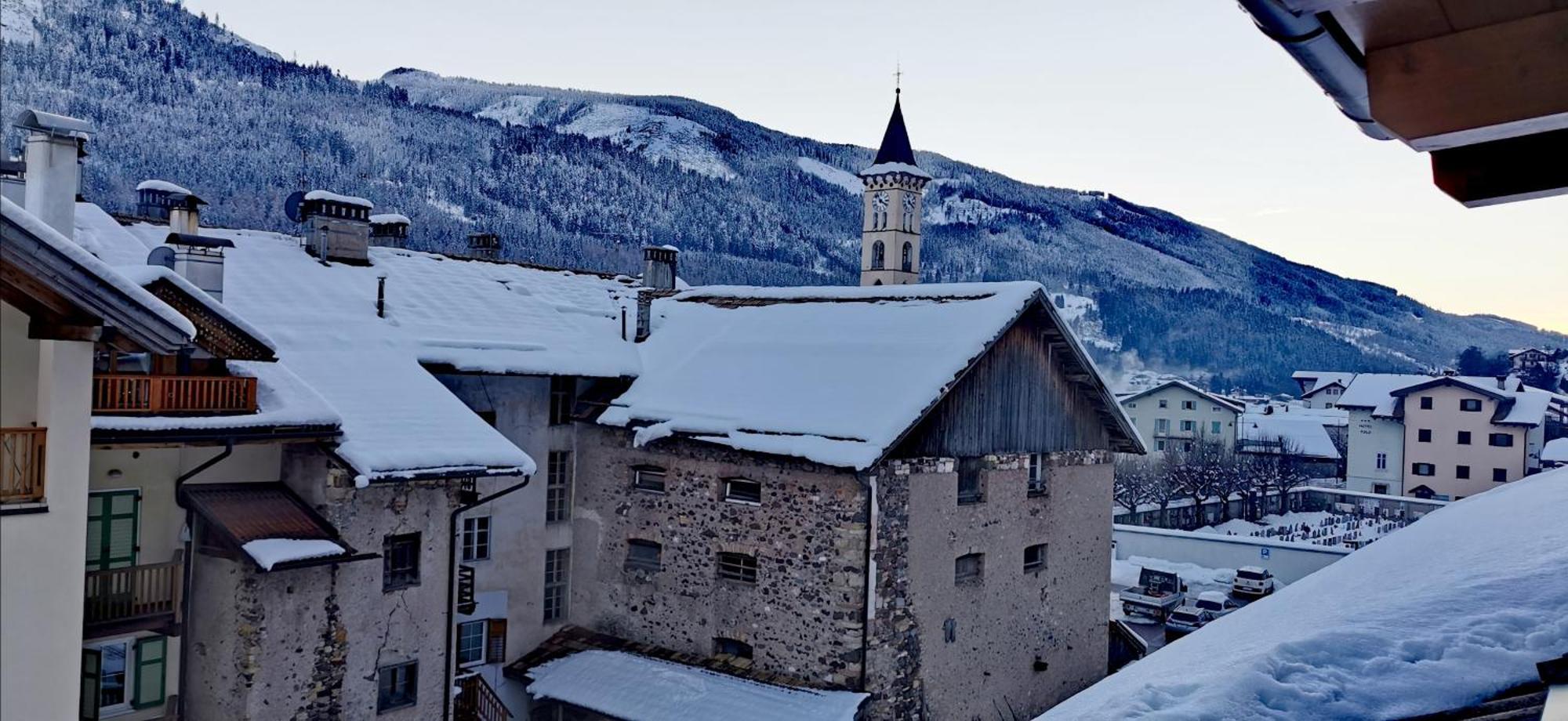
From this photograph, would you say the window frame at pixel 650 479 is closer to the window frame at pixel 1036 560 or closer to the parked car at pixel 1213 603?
the window frame at pixel 1036 560

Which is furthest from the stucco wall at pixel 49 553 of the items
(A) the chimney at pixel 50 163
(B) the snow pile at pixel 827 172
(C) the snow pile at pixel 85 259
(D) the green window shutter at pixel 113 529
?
(B) the snow pile at pixel 827 172

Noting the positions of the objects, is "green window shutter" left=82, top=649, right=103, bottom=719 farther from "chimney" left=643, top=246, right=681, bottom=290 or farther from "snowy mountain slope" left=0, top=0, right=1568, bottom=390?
"snowy mountain slope" left=0, top=0, right=1568, bottom=390

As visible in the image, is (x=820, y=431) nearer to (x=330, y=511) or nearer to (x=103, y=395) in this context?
(x=330, y=511)

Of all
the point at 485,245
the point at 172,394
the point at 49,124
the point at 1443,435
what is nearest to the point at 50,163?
the point at 49,124

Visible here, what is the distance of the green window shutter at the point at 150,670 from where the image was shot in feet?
49.5

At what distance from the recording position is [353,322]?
20.0m

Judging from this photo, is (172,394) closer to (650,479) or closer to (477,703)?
(477,703)

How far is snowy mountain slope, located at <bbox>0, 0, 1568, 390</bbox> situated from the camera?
85000 millimetres

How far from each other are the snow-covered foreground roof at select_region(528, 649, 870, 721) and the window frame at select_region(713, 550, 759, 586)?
5.82 ft

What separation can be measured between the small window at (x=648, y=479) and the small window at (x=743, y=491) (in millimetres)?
A: 1640

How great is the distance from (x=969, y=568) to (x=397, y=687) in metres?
10.6

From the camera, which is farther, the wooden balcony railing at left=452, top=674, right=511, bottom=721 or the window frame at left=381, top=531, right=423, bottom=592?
the wooden balcony railing at left=452, top=674, right=511, bottom=721

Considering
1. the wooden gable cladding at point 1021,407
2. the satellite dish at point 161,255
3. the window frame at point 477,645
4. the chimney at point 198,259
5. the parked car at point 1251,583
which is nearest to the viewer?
the satellite dish at point 161,255

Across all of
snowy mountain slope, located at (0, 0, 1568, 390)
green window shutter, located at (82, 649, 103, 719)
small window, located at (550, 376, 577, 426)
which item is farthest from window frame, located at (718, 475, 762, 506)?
snowy mountain slope, located at (0, 0, 1568, 390)
